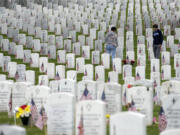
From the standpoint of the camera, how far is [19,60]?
82.0ft

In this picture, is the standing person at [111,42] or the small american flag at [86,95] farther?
the standing person at [111,42]

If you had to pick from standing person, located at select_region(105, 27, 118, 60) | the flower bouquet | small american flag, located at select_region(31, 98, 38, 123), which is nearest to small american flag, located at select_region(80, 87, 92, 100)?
small american flag, located at select_region(31, 98, 38, 123)

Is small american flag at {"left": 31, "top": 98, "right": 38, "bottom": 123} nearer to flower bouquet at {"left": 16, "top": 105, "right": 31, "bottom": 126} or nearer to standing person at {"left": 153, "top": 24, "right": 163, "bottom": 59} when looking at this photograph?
flower bouquet at {"left": 16, "top": 105, "right": 31, "bottom": 126}

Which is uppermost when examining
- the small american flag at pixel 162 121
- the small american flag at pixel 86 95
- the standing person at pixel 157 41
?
the standing person at pixel 157 41

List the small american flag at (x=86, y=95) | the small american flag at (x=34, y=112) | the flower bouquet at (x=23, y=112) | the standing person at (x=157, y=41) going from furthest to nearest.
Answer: the standing person at (x=157, y=41) → the small american flag at (x=86, y=95) → the small american flag at (x=34, y=112) → the flower bouquet at (x=23, y=112)

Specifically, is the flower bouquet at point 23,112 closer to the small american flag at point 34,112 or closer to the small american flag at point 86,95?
the small american flag at point 34,112

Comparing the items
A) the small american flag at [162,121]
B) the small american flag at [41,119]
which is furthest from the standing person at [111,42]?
the small american flag at [162,121]

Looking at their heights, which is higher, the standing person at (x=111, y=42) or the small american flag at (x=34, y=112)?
the standing person at (x=111, y=42)

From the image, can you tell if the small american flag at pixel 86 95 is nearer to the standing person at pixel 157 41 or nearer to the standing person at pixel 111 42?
the standing person at pixel 111 42

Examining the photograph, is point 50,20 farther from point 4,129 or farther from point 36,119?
point 4,129

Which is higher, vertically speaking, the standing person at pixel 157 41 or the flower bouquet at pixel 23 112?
the standing person at pixel 157 41

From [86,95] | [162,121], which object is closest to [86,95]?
[86,95]

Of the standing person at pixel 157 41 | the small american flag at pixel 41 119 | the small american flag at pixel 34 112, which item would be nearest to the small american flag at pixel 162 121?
the small american flag at pixel 41 119

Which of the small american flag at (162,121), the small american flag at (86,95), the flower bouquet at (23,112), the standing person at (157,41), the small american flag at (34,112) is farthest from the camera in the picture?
the standing person at (157,41)
